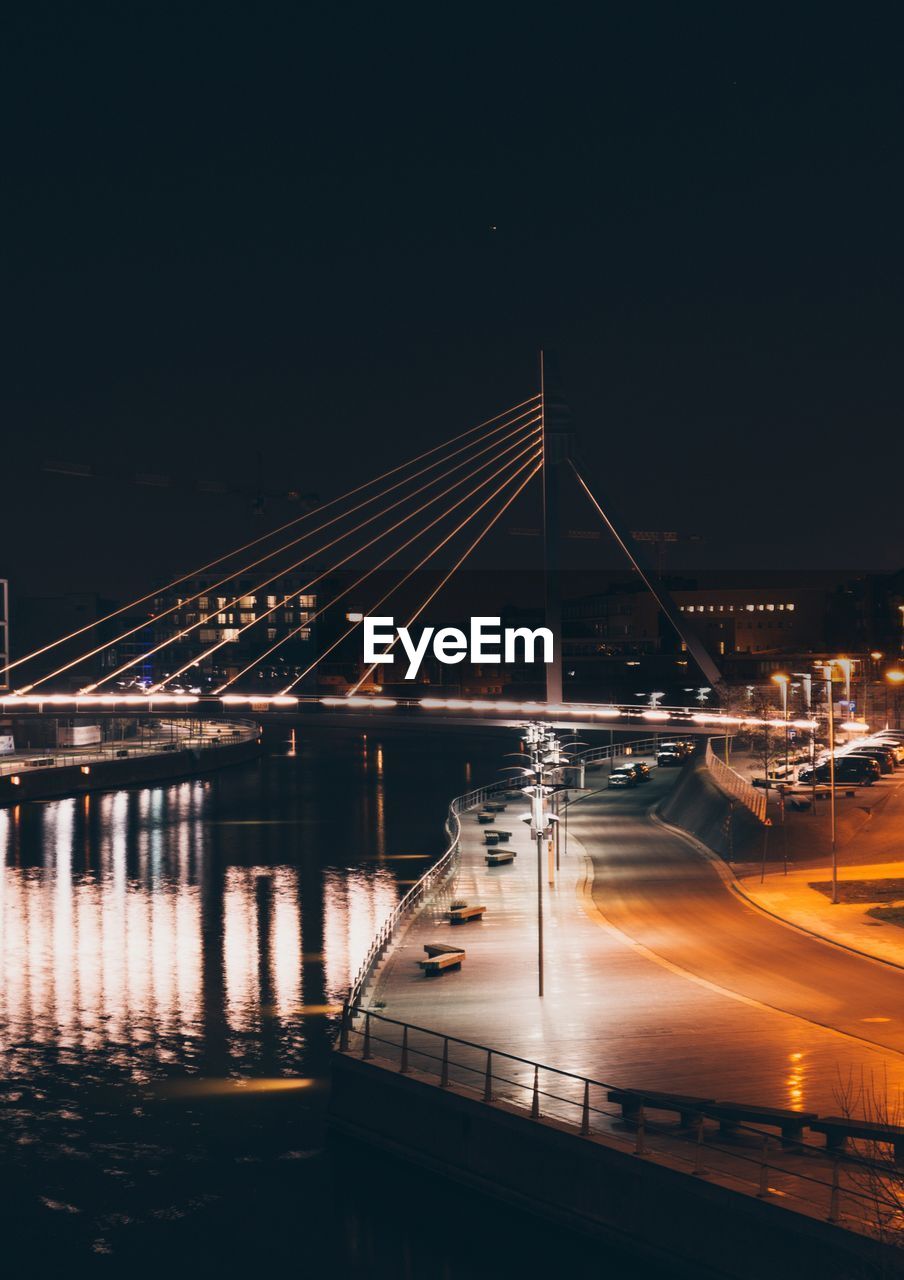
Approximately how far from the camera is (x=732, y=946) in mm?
29828

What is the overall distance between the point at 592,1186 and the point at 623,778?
54.1m

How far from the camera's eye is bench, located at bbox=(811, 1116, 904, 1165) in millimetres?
16172

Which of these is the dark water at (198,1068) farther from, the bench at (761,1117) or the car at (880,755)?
the car at (880,755)

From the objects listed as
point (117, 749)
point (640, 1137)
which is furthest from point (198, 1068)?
point (117, 749)

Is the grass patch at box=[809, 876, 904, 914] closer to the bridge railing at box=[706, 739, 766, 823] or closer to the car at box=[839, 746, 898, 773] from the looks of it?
the bridge railing at box=[706, 739, 766, 823]

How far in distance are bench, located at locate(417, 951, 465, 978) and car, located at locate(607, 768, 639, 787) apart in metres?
42.6

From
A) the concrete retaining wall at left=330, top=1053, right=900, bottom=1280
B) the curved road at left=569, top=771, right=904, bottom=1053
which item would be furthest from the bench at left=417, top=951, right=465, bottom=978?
the concrete retaining wall at left=330, top=1053, right=900, bottom=1280

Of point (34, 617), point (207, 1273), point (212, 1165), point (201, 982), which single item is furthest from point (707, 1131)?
point (34, 617)

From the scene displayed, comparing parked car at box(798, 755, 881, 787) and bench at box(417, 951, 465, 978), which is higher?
parked car at box(798, 755, 881, 787)

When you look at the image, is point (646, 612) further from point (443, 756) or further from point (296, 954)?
point (296, 954)

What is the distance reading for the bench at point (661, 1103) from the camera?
17797 millimetres

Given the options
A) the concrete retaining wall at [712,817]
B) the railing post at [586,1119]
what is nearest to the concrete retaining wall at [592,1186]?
the railing post at [586,1119]

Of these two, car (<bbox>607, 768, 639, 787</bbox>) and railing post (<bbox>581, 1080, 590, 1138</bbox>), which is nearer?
railing post (<bbox>581, 1080, 590, 1138</bbox>)

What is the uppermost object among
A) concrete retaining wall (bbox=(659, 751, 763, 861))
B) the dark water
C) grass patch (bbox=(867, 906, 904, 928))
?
concrete retaining wall (bbox=(659, 751, 763, 861))
